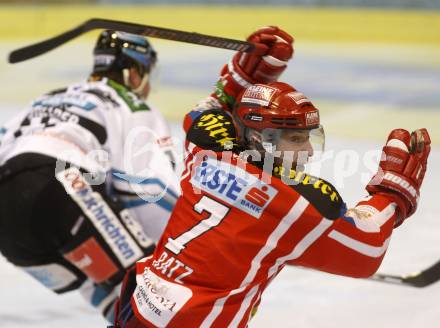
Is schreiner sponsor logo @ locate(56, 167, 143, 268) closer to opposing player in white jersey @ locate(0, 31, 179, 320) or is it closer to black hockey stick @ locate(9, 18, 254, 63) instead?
opposing player in white jersey @ locate(0, 31, 179, 320)

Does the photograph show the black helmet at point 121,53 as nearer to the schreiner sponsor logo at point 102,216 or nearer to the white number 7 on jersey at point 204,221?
the schreiner sponsor logo at point 102,216

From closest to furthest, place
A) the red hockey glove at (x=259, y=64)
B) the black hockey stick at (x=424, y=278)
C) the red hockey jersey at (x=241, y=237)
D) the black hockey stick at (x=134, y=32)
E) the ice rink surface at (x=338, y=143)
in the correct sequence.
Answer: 1. the red hockey jersey at (x=241, y=237)
2. the black hockey stick at (x=134, y=32)
3. the black hockey stick at (x=424, y=278)
4. the red hockey glove at (x=259, y=64)
5. the ice rink surface at (x=338, y=143)

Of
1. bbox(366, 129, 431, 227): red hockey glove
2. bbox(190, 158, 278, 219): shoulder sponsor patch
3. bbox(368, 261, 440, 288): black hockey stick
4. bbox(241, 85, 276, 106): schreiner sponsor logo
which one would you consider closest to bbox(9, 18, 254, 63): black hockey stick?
bbox(241, 85, 276, 106): schreiner sponsor logo

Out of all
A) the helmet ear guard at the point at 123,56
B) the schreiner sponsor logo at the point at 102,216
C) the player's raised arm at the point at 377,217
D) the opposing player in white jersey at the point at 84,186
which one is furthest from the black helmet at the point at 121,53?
the player's raised arm at the point at 377,217

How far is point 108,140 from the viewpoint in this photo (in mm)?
3000

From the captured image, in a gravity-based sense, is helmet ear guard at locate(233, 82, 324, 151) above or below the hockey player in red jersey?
above

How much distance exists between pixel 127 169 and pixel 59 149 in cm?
23

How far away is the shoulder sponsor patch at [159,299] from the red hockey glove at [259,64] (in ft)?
2.58

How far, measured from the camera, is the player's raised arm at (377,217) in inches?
77.9

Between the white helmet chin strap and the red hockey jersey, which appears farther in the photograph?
the white helmet chin strap

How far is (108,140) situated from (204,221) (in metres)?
1.03

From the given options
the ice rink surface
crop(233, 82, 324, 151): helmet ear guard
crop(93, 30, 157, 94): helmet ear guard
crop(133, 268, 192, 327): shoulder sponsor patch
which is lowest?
the ice rink surface

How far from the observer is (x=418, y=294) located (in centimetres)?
330

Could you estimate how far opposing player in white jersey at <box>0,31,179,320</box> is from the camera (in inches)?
115
